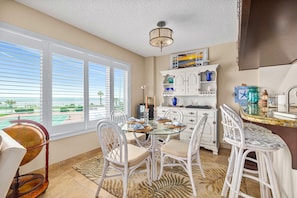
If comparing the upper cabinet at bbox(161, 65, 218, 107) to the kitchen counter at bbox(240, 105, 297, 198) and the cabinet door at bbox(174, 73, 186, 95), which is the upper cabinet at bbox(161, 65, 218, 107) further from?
the kitchen counter at bbox(240, 105, 297, 198)

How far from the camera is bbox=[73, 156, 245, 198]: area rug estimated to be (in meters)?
1.69

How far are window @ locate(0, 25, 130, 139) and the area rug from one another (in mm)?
948

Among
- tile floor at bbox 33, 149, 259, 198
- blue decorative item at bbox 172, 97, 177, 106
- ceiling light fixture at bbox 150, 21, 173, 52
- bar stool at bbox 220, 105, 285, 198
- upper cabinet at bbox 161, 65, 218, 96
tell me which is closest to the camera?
bar stool at bbox 220, 105, 285, 198

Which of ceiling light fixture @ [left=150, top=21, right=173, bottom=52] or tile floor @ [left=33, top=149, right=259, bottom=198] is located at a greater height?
ceiling light fixture @ [left=150, top=21, right=173, bottom=52]

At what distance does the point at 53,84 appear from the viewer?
2330mm

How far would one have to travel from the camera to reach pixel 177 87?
3645mm

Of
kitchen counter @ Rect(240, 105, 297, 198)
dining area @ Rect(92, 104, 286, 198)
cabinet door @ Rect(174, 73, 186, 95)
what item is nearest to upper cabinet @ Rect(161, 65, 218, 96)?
cabinet door @ Rect(174, 73, 186, 95)

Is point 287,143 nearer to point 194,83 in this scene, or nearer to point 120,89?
point 194,83

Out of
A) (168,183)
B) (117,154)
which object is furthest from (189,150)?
(117,154)

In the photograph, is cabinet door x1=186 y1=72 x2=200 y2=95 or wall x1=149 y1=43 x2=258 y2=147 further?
cabinet door x1=186 y1=72 x2=200 y2=95

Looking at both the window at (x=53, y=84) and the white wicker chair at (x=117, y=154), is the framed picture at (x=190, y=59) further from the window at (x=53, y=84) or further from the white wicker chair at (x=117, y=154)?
the white wicker chair at (x=117, y=154)

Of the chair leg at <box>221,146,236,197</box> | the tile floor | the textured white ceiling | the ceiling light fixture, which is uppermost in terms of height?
the textured white ceiling

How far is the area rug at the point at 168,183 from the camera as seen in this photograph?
5.55 ft

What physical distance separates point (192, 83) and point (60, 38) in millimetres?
2997
